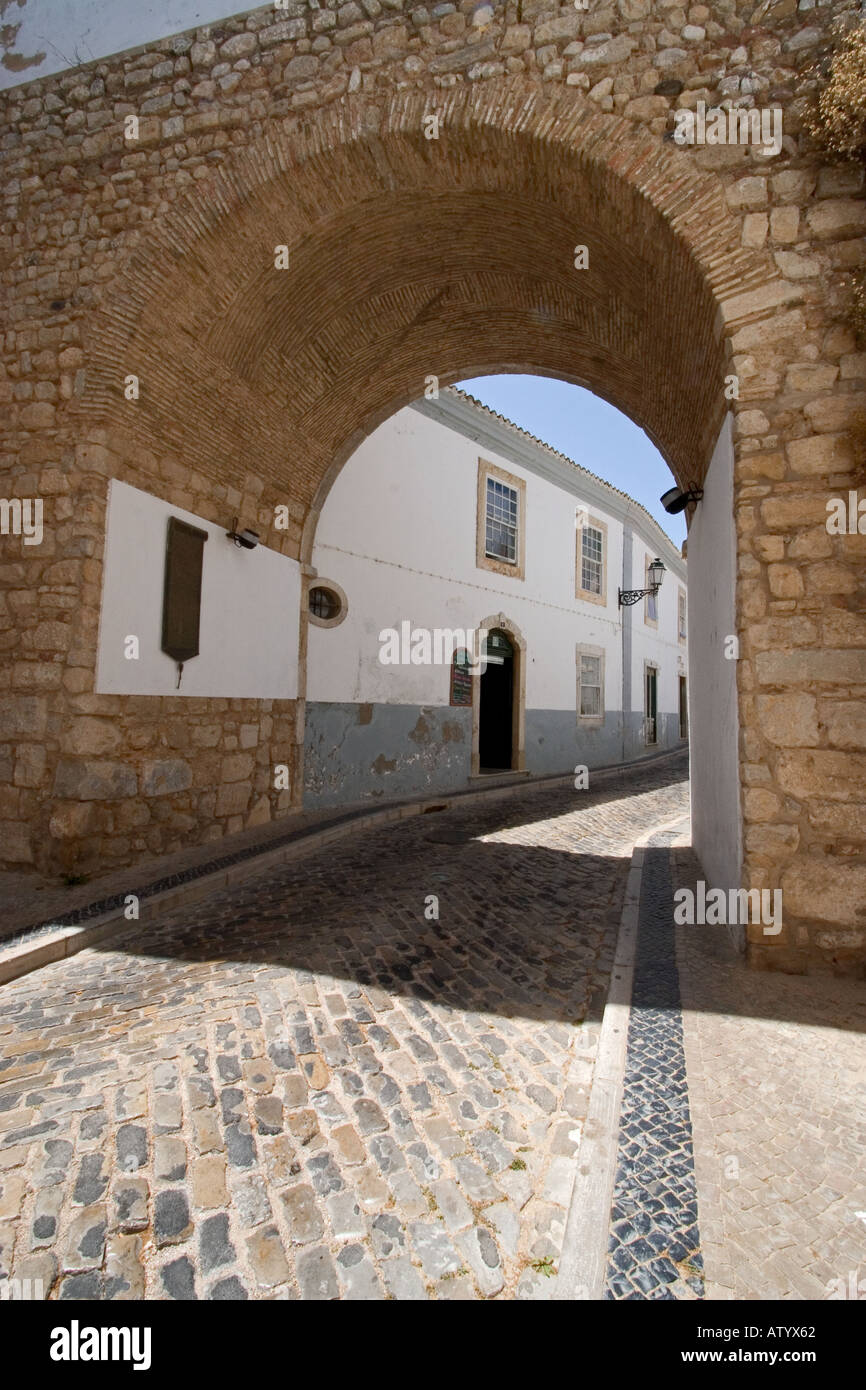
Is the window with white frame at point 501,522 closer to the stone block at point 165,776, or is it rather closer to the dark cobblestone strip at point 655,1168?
the stone block at point 165,776

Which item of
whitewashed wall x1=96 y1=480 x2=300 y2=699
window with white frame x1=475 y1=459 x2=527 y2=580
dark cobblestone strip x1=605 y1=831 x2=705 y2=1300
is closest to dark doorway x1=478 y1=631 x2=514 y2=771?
window with white frame x1=475 y1=459 x2=527 y2=580

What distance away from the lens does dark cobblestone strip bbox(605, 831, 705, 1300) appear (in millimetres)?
1656

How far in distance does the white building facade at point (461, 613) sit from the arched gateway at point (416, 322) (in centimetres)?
251

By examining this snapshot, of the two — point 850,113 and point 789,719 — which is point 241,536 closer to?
point 789,719

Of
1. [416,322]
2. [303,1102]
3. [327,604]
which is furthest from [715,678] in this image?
[327,604]

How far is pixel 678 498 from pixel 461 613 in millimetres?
6503

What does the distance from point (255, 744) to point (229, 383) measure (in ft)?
12.2

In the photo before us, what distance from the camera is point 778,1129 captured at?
7.20 ft

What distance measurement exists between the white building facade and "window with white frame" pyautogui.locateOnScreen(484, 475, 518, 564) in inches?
1.6

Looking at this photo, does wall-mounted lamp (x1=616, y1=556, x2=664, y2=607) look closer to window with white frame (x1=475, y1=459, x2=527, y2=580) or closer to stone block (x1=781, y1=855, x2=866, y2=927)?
window with white frame (x1=475, y1=459, x2=527, y2=580)

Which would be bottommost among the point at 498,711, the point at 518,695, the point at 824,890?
the point at 824,890

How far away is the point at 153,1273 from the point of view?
65.7 inches
